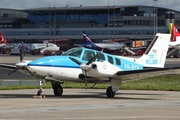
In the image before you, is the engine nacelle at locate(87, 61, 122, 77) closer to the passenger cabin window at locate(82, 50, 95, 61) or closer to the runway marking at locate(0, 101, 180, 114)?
the passenger cabin window at locate(82, 50, 95, 61)

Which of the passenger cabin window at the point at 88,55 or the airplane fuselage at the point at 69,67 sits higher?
the passenger cabin window at the point at 88,55

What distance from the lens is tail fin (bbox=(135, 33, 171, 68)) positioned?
3083 cm

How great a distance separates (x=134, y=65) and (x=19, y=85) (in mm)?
12103

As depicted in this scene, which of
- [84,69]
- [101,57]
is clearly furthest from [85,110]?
[101,57]

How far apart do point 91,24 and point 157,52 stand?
532ft

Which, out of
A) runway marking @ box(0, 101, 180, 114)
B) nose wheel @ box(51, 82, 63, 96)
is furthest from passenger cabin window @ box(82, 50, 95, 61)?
runway marking @ box(0, 101, 180, 114)

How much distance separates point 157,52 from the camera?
31047 millimetres

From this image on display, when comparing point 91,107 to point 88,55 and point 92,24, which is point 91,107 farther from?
point 92,24

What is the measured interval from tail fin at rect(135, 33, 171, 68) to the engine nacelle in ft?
12.7

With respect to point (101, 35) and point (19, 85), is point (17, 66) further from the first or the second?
point (101, 35)

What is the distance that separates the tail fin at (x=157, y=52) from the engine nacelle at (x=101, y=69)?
3.88m

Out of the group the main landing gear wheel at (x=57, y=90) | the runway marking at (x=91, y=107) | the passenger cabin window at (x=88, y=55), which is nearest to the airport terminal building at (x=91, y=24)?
the main landing gear wheel at (x=57, y=90)

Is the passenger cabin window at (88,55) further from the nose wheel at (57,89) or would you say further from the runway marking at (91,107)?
the runway marking at (91,107)

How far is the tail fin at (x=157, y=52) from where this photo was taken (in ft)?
101
